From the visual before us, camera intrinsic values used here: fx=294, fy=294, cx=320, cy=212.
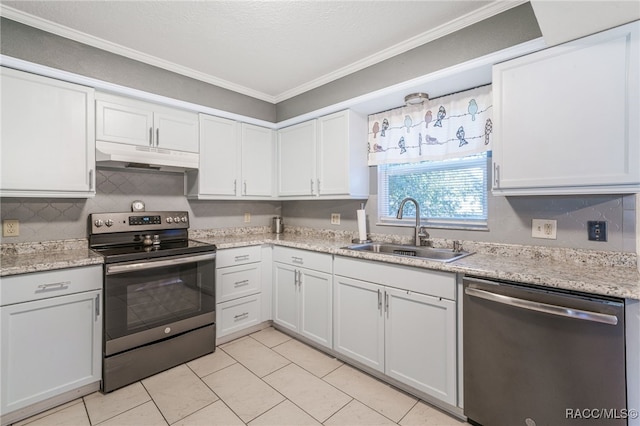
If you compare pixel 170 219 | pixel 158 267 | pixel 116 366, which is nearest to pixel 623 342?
pixel 158 267

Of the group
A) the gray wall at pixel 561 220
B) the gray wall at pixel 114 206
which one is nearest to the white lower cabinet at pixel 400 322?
the gray wall at pixel 561 220

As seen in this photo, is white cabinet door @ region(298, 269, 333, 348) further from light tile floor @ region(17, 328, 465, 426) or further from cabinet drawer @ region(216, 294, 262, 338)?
cabinet drawer @ region(216, 294, 262, 338)

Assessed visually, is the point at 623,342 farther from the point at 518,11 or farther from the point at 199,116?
the point at 199,116

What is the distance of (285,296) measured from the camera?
2.86 metres

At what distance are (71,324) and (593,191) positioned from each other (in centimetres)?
316

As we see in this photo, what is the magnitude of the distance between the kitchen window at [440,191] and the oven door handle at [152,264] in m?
1.66

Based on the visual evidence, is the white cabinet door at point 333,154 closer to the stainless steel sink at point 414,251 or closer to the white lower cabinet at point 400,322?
the stainless steel sink at point 414,251

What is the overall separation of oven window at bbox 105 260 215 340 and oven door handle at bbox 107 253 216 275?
36mm

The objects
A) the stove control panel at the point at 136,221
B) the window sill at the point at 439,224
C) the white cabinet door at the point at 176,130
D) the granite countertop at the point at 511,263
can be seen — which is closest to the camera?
the granite countertop at the point at 511,263

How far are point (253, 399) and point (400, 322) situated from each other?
1095 millimetres

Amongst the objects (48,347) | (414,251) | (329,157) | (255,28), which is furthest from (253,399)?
(255,28)

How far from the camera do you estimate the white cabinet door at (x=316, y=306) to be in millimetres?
2455

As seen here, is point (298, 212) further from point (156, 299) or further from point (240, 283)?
point (156, 299)

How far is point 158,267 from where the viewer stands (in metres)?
2.20
